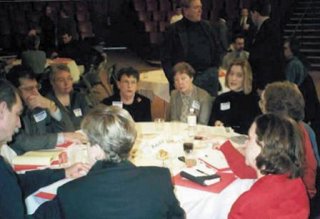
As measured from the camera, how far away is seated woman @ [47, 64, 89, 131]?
3.95m

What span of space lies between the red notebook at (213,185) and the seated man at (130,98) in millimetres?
1748

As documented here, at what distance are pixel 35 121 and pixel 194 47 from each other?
210 centimetres

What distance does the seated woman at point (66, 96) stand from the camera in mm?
3949

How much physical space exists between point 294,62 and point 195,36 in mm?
1481

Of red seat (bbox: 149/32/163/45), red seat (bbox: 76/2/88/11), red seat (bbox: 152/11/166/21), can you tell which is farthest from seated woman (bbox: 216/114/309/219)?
red seat (bbox: 76/2/88/11)

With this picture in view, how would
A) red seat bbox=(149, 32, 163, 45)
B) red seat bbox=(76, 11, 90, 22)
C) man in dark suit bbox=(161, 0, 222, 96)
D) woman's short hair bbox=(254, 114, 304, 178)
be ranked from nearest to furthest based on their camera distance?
woman's short hair bbox=(254, 114, 304, 178) → man in dark suit bbox=(161, 0, 222, 96) → red seat bbox=(149, 32, 163, 45) → red seat bbox=(76, 11, 90, 22)

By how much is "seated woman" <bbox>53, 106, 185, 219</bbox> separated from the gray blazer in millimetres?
2452

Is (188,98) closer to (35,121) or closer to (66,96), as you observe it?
(66,96)

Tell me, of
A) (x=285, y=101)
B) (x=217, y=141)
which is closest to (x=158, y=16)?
(x=217, y=141)

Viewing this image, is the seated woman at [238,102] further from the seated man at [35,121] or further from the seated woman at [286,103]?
the seated man at [35,121]

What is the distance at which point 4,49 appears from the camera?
11.7 meters

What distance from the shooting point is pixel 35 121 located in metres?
3.59

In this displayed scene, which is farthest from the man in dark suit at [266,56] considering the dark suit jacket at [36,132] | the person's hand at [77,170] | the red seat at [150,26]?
the red seat at [150,26]

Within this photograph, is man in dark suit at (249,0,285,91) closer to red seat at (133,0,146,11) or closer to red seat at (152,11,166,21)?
red seat at (152,11,166,21)
